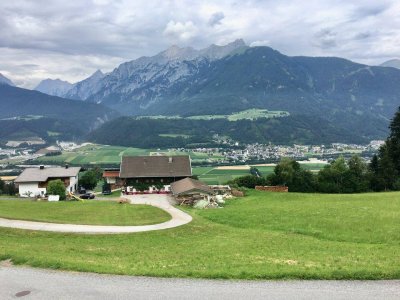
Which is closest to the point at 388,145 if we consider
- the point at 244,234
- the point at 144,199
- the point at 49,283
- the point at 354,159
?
the point at 354,159

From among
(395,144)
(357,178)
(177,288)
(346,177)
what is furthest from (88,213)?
(395,144)

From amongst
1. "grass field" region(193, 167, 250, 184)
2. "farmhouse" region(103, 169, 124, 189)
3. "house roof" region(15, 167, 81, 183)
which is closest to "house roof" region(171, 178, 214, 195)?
"farmhouse" region(103, 169, 124, 189)

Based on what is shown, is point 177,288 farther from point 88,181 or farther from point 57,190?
point 88,181

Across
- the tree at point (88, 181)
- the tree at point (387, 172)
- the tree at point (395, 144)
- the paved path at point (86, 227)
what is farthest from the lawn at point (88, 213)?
the tree at point (395, 144)

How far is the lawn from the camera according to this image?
136ft

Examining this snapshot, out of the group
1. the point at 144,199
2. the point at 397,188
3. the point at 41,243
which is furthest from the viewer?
the point at 397,188

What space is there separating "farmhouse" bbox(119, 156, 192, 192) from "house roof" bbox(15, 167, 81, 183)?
12946mm

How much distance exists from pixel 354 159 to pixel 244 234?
193ft

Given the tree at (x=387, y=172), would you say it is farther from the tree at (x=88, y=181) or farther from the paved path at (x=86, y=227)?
the tree at (x=88, y=181)

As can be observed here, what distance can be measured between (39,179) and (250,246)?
60.7 m

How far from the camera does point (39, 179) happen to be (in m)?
78.1

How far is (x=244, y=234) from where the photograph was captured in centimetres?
3378

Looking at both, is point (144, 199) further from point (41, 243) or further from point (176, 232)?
point (41, 243)

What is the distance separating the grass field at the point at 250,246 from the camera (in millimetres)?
19973
